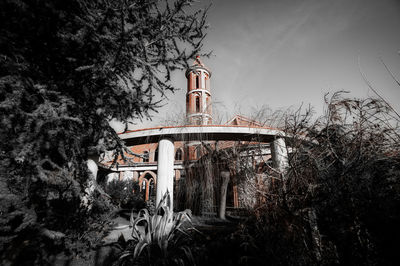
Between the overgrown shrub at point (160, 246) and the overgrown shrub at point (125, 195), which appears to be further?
the overgrown shrub at point (125, 195)

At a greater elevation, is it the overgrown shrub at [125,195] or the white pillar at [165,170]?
the white pillar at [165,170]

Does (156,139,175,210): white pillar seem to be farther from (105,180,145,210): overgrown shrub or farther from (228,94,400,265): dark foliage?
(105,180,145,210): overgrown shrub

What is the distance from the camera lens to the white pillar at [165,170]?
5.52 m

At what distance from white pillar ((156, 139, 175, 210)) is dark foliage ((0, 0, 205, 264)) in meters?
2.00

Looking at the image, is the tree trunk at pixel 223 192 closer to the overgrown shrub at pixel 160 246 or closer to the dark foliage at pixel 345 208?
the overgrown shrub at pixel 160 246

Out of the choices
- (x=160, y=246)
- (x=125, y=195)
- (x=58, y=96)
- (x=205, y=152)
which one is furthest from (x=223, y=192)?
(x=125, y=195)

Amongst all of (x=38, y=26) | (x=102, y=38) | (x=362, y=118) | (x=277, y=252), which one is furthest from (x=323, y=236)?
(x=38, y=26)

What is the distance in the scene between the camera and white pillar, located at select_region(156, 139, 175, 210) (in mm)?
5520

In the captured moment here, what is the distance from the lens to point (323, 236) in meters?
2.17

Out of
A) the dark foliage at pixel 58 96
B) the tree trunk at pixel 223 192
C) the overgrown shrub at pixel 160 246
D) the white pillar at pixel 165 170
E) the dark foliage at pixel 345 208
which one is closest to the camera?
the dark foliage at pixel 345 208

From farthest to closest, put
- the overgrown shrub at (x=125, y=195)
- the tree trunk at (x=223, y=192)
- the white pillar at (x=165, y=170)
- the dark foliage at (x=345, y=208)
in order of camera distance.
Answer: the overgrown shrub at (x=125, y=195)
the tree trunk at (x=223, y=192)
the white pillar at (x=165, y=170)
the dark foliage at (x=345, y=208)

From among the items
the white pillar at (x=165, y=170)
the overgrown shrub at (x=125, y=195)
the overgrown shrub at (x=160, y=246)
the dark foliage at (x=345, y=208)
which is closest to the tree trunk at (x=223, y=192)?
the white pillar at (x=165, y=170)

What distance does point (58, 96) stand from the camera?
2680 millimetres

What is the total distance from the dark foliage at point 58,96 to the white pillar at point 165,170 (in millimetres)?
1998
